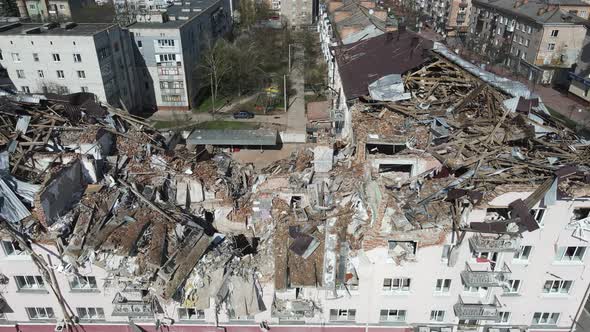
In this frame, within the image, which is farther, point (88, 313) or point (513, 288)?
point (88, 313)

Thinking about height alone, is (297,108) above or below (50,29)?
below

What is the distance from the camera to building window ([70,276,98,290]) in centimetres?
1742

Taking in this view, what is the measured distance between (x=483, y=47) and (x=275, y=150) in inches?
2201

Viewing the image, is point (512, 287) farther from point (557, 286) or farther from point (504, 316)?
point (557, 286)

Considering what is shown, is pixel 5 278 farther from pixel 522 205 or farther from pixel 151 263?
pixel 522 205

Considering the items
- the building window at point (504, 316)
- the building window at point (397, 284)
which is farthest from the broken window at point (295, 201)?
the building window at point (504, 316)

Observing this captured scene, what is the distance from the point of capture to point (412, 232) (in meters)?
15.8

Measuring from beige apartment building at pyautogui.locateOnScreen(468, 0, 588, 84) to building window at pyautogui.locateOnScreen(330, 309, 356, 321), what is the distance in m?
63.3

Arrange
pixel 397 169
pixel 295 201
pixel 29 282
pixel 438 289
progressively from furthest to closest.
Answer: pixel 397 169
pixel 295 201
pixel 29 282
pixel 438 289

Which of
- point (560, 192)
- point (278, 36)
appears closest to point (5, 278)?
point (560, 192)

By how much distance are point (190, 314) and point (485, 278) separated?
42.3ft

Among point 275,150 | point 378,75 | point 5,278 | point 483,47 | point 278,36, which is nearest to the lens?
point 5,278

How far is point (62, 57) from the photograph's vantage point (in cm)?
4581

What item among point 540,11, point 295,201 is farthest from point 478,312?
point 540,11
